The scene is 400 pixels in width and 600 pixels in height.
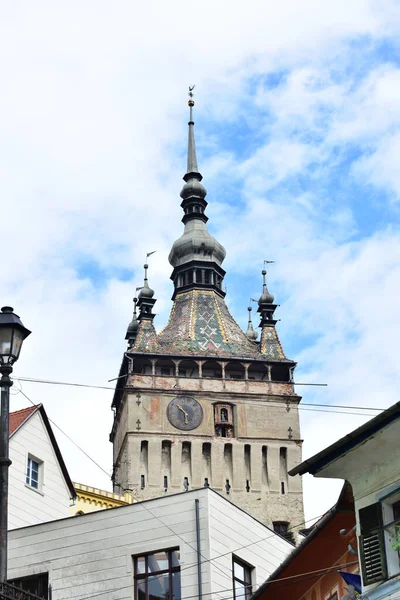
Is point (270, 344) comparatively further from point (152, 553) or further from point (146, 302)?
point (152, 553)

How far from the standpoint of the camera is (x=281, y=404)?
2844 inches

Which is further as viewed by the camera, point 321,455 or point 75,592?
point 75,592

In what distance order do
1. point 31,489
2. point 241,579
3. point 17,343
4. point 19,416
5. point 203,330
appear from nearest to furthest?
point 17,343 → point 241,579 → point 31,489 → point 19,416 → point 203,330

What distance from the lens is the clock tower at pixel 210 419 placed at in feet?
229

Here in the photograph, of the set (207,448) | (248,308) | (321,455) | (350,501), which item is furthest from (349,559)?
(248,308)

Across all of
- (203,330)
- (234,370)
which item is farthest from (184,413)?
(203,330)

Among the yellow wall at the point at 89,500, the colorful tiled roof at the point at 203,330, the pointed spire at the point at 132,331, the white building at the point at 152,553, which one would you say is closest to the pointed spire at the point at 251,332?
the colorful tiled roof at the point at 203,330

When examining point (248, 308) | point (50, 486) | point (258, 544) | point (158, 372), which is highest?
point (248, 308)

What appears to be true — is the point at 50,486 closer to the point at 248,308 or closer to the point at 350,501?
the point at 350,501

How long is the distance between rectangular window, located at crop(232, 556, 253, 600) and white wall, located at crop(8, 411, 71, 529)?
5.04 m

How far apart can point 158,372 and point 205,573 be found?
54.9m

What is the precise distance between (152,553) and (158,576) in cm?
38

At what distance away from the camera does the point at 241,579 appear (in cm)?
1986

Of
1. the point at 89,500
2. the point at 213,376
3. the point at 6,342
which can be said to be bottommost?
the point at 6,342
